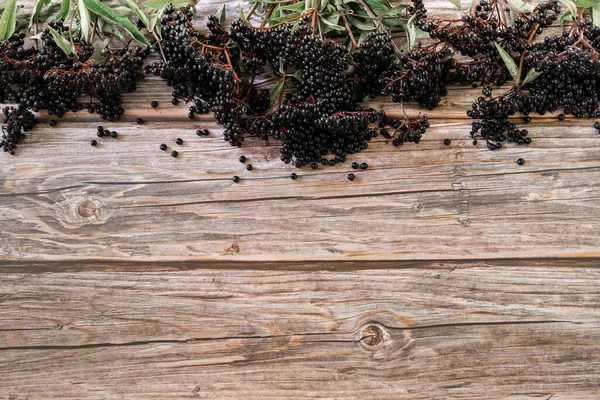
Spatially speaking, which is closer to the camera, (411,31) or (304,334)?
(411,31)

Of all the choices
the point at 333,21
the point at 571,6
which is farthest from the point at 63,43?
the point at 571,6

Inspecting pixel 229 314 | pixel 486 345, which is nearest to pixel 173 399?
pixel 229 314

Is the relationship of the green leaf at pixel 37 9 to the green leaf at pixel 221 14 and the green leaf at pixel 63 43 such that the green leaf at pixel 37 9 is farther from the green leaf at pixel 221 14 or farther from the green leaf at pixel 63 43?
the green leaf at pixel 221 14

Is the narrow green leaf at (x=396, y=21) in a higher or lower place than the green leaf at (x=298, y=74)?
higher

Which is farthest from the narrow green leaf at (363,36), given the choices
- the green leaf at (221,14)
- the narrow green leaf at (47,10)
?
the narrow green leaf at (47,10)

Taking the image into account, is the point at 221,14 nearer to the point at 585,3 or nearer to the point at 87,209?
the point at 87,209

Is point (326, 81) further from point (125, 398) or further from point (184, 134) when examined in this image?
point (125, 398)
